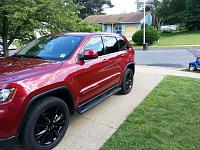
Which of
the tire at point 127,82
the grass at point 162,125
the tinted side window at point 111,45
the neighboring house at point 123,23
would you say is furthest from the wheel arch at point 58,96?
A: the neighboring house at point 123,23

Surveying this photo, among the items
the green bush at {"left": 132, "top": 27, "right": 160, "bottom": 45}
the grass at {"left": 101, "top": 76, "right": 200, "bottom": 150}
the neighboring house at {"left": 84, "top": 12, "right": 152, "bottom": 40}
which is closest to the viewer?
the grass at {"left": 101, "top": 76, "right": 200, "bottom": 150}

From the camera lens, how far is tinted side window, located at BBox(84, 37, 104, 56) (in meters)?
5.22

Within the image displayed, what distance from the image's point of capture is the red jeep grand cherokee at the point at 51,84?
11.4 feet

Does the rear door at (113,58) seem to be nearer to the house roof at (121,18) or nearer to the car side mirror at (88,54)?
the car side mirror at (88,54)

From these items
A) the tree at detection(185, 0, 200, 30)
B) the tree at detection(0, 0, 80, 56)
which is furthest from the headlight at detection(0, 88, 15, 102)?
the tree at detection(185, 0, 200, 30)

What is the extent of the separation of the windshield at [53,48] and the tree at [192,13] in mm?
44689

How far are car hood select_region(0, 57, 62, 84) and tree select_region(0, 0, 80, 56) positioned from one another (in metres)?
3.58

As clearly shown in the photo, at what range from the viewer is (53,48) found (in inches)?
199

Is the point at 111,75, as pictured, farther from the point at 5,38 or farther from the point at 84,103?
the point at 5,38

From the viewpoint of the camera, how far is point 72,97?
14.7 ft

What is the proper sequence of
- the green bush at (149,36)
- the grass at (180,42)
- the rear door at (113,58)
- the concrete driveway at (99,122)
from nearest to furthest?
the concrete driveway at (99,122), the rear door at (113,58), the grass at (180,42), the green bush at (149,36)

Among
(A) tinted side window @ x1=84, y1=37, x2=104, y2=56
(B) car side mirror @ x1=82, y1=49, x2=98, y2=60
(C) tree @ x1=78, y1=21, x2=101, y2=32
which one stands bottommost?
(B) car side mirror @ x1=82, y1=49, x2=98, y2=60

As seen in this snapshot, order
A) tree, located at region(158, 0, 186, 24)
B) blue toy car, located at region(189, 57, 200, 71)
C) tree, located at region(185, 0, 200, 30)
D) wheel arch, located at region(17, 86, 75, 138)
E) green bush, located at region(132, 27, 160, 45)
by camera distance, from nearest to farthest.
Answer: wheel arch, located at region(17, 86, 75, 138), blue toy car, located at region(189, 57, 200, 71), green bush, located at region(132, 27, 160, 45), tree, located at region(185, 0, 200, 30), tree, located at region(158, 0, 186, 24)

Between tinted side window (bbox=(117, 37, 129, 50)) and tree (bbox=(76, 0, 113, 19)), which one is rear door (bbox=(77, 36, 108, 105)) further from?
tree (bbox=(76, 0, 113, 19))
